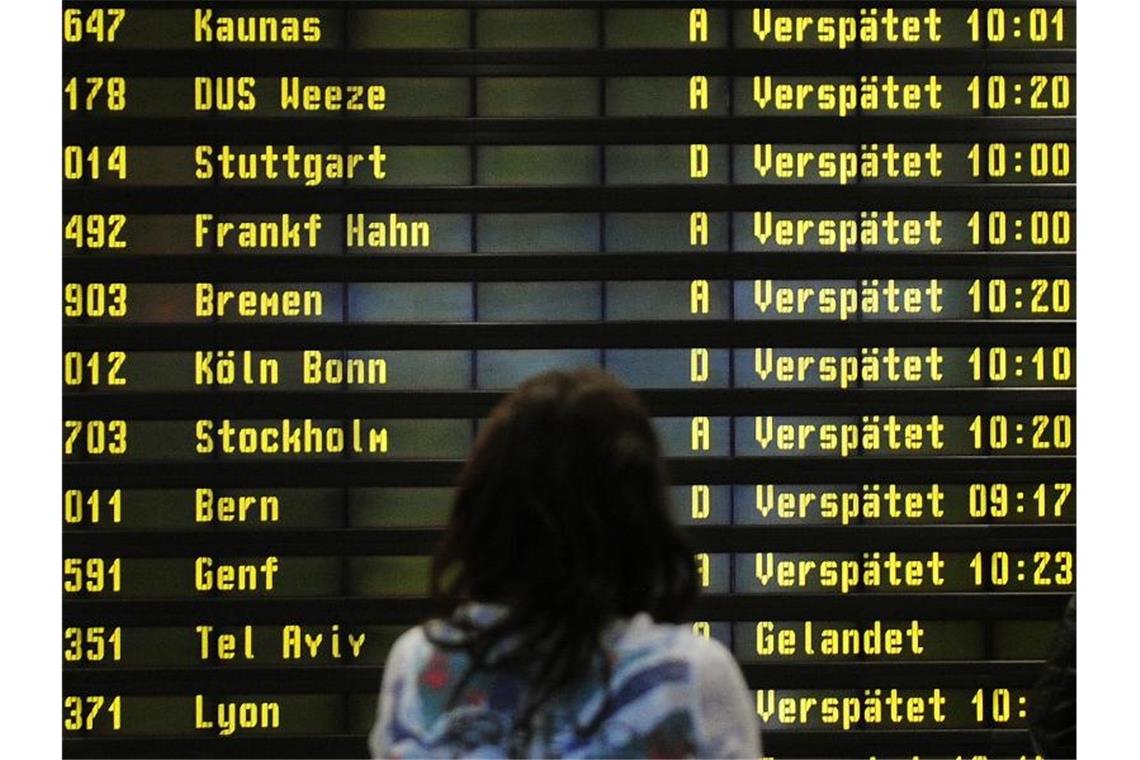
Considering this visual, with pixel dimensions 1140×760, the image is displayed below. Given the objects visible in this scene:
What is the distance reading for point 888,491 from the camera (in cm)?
490

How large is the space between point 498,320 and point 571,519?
3.21 metres

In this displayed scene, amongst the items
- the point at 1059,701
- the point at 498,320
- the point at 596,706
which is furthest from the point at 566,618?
the point at 498,320

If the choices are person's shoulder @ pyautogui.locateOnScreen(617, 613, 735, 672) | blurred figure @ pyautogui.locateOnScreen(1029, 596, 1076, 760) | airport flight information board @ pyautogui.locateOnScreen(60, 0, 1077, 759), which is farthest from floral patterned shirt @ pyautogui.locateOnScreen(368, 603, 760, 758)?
airport flight information board @ pyautogui.locateOnScreen(60, 0, 1077, 759)

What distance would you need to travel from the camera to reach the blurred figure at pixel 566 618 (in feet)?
5.38

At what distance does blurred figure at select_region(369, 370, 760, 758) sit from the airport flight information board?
3136mm

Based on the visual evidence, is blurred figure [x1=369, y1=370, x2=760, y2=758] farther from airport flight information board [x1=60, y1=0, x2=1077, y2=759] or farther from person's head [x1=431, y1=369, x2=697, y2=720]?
airport flight information board [x1=60, y1=0, x2=1077, y2=759]

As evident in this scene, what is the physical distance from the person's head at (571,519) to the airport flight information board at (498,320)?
3136 millimetres

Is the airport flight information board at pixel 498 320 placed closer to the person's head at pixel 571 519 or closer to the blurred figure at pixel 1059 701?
the blurred figure at pixel 1059 701

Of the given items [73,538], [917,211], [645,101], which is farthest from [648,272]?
[73,538]

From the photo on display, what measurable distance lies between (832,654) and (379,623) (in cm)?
128

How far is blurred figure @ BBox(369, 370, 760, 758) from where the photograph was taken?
164cm

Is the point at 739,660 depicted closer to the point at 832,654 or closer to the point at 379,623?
the point at 832,654

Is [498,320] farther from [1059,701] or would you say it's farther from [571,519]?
[571,519]

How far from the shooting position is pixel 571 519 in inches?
66.0
